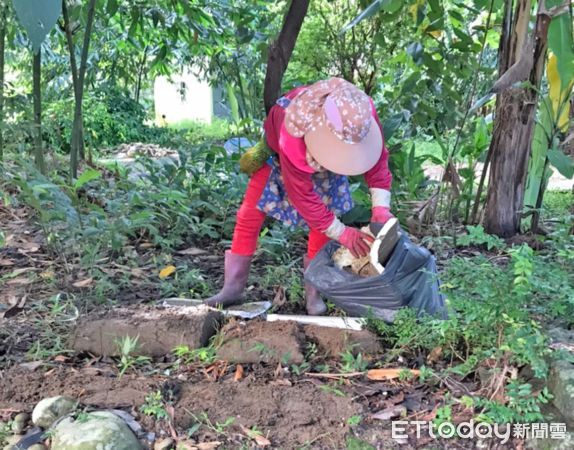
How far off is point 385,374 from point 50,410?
972 mm

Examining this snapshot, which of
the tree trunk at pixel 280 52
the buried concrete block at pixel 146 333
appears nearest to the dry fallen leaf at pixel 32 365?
the buried concrete block at pixel 146 333

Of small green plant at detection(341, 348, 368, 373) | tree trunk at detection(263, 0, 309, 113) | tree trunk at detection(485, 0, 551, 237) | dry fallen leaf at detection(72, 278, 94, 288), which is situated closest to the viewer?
small green plant at detection(341, 348, 368, 373)

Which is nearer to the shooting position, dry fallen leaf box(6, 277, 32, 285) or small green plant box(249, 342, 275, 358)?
small green plant box(249, 342, 275, 358)

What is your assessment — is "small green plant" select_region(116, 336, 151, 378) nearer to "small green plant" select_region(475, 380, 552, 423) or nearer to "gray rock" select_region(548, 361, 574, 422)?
"small green plant" select_region(475, 380, 552, 423)

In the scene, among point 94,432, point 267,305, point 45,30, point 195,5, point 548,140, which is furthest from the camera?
point 195,5

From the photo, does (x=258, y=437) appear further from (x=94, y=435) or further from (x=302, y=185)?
(x=302, y=185)

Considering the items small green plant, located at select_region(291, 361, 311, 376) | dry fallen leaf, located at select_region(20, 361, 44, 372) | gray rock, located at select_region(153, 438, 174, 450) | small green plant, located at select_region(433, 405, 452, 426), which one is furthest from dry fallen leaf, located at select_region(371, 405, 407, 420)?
dry fallen leaf, located at select_region(20, 361, 44, 372)

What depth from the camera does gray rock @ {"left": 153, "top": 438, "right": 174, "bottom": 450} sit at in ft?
5.29

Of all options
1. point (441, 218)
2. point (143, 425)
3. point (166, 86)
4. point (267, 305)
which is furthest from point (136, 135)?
point (143, 425)

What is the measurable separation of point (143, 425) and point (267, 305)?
931 millimetres

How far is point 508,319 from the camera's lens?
1.65m

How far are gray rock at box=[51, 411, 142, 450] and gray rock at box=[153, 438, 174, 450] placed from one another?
45mm

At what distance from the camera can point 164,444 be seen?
1.62m

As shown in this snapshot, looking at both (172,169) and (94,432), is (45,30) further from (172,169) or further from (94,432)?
(172,169)
